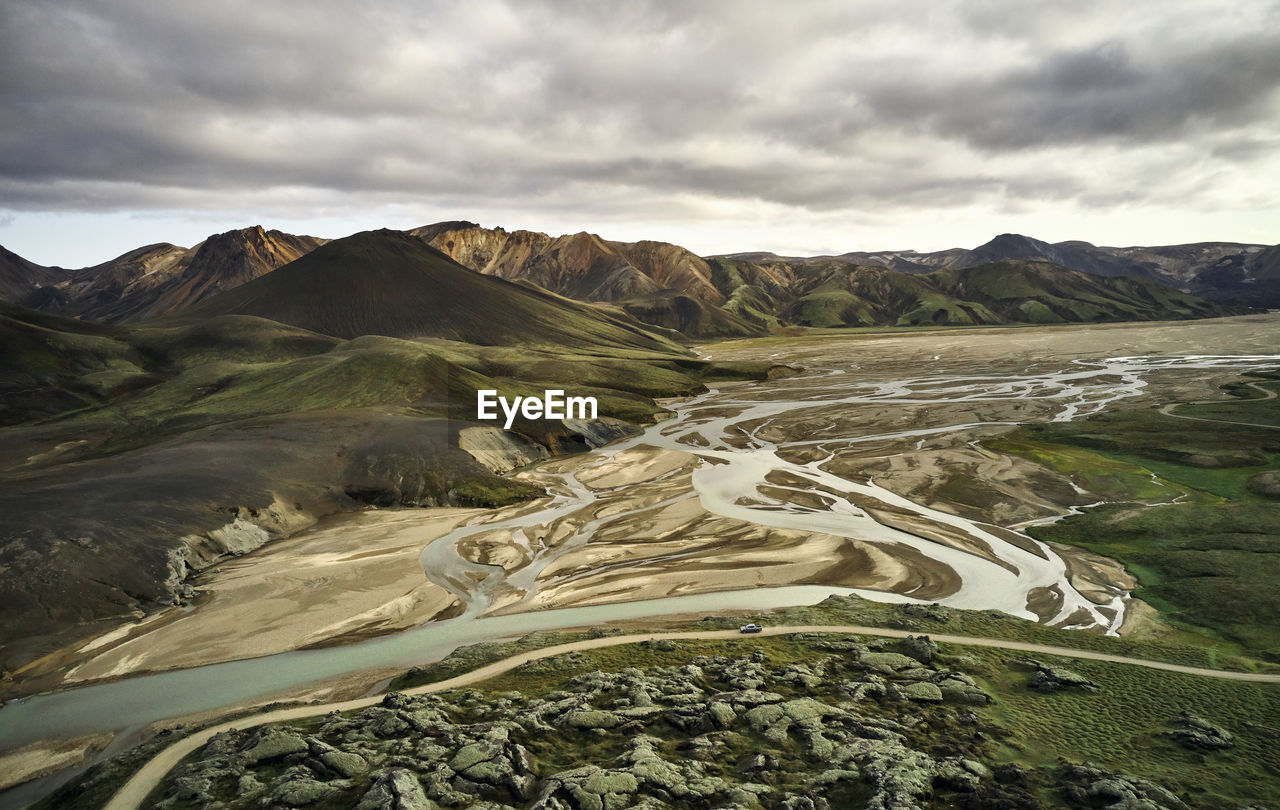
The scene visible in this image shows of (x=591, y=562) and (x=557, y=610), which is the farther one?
(x=591, y=562)

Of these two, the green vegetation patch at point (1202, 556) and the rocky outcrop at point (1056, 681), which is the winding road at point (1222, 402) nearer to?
the green vegetation patch at point (1202, 556)

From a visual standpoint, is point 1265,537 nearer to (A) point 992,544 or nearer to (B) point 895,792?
(A) point 992,544

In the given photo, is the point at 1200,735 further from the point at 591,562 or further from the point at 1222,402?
the point at 1222,402

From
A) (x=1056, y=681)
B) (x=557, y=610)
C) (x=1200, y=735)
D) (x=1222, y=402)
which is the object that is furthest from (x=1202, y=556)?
(x=1222, y=402)

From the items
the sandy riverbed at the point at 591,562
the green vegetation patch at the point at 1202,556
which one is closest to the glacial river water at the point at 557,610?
the sandy riverbed at the point at 591,562

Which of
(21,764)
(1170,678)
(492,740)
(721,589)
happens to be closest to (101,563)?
(21,764)

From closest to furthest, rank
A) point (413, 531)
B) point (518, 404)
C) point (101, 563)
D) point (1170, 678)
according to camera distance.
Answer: point (1170, 678)
point (101, 563)
point (413, 531)
point (518, 404)

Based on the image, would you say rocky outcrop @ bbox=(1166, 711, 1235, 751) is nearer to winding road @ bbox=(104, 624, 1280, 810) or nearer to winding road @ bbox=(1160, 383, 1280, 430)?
winding road @ bbox=(104, 624, 1280, 810)

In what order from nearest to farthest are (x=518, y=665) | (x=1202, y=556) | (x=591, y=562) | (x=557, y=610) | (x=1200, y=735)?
1. (x=1200, y=735)
2. (x=518, y=665)
3. (x=557, y=610)
4. (x=1202, y=556)
5. (x=591, y=562)
